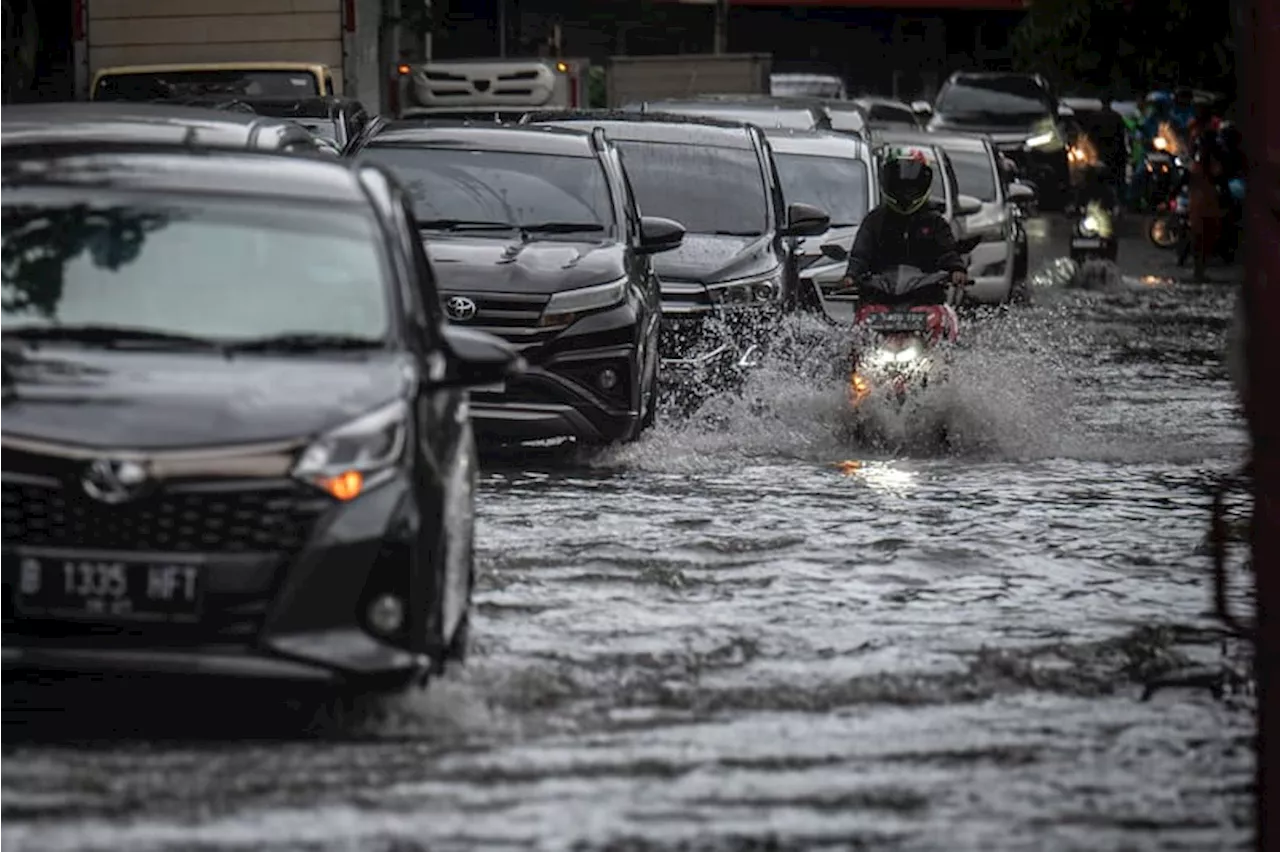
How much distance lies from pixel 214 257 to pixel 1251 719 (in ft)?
10.6

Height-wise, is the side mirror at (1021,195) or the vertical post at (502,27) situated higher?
the side mirror at (1021,195)

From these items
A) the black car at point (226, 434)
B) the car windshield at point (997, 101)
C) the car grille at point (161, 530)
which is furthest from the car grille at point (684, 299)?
the car windshield at point (997, 101)

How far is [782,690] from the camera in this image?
9.39 metres

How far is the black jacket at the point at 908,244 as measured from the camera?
17594 millimetres

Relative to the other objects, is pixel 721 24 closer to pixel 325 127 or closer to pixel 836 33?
pixel 836 33

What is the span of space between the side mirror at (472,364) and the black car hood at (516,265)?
251 inches

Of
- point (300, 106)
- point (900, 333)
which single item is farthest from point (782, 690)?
point (300, 106)

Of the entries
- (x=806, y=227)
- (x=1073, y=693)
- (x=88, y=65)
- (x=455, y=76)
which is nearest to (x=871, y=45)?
(x=455, y=76)

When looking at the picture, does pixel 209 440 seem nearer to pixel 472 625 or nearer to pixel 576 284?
pixel 472 625

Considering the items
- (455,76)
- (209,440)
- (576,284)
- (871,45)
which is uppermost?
(209,440)

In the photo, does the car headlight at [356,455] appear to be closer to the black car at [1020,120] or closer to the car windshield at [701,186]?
the car windshield at [701,186]

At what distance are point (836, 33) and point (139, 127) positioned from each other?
63431mm

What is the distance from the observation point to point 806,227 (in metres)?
19.4

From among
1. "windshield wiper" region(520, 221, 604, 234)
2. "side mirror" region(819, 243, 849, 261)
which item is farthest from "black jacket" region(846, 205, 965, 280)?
"windshield wiper" region(520, 221, 604, 234)
